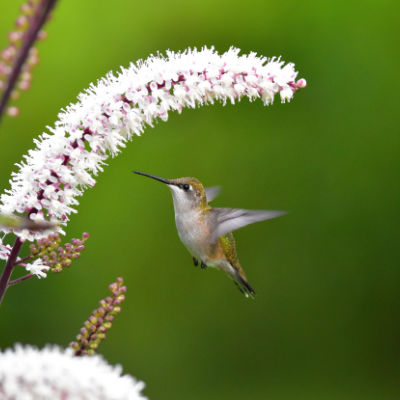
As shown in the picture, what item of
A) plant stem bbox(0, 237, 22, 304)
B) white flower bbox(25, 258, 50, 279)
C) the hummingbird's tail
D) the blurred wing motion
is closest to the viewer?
the blurred wing motion

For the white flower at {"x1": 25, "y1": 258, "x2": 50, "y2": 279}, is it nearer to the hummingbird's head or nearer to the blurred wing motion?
the blurred wing motion

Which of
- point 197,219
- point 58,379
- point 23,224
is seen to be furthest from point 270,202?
point 23,224

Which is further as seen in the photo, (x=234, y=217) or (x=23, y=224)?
(x=234, y=217)

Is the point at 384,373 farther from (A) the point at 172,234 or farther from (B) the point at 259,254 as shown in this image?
(A) the point at 172,234

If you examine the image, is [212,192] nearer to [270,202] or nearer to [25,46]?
[270,202]

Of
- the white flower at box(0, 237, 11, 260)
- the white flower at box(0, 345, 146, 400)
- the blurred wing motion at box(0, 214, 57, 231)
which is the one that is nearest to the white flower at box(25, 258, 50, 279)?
the white flower at box(0, 237, 11, 260)

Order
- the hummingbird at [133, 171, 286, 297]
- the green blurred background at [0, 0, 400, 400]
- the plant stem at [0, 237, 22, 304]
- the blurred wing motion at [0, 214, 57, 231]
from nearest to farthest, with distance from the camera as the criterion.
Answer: the blurred wing motion at [0, 214, 57, 231], the plant stem at [0, 237, 22, 304], the hummingbird at [133, 171, 286, 297], the green blurred background at [0, 0, 400, 400]

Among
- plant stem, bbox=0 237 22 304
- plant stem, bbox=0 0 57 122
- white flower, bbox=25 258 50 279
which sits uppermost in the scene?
plant stem, bbox=0 0 57 122
